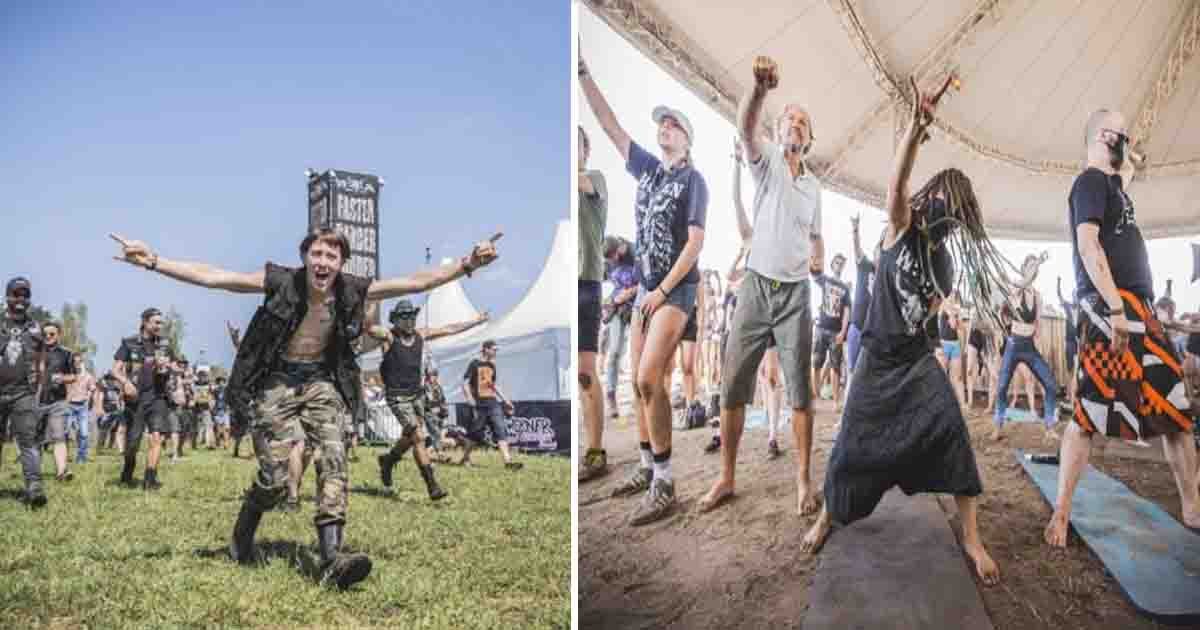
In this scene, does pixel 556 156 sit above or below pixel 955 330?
above

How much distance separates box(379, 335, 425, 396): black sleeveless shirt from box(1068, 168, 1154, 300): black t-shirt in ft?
8.42

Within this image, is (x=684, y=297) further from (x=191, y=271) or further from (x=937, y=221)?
(x=191, y=271)

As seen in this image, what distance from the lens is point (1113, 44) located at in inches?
126

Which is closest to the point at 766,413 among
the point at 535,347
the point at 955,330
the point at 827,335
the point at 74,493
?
the point at 827,335

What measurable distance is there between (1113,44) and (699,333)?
1804mm

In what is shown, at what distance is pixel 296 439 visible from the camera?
3518 mm

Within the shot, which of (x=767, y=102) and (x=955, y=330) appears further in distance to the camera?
(x=767, y=102)

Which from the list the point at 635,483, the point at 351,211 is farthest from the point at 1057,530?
the point at 351,211

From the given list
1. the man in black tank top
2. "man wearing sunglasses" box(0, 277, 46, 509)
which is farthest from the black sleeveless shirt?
"man wearing sunglasses" box(0, 277, 46, 509)

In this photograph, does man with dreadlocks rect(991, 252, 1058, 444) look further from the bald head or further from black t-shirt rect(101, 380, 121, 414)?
black t-shirt rect(101, 380, 121, 414)

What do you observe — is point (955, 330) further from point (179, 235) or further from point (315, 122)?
point (179, 235)

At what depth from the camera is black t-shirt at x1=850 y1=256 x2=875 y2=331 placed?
130 inches

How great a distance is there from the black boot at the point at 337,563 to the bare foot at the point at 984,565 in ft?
7.32

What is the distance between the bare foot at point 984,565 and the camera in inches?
120
